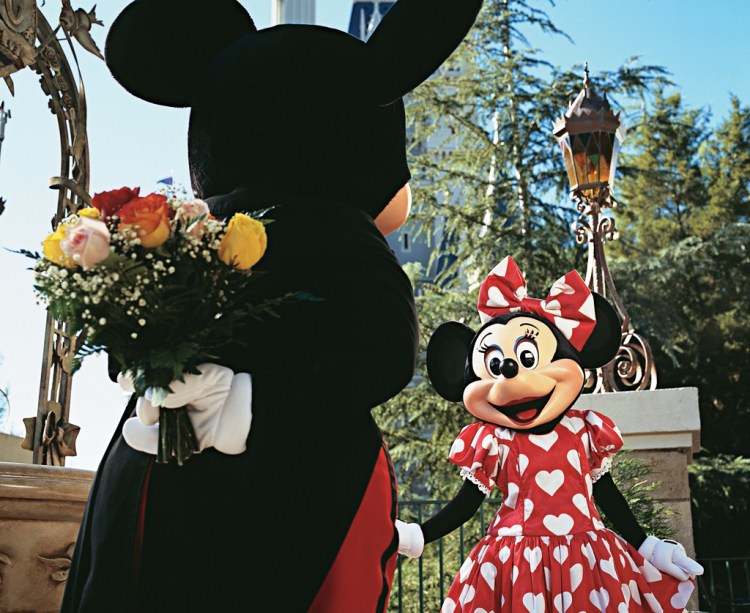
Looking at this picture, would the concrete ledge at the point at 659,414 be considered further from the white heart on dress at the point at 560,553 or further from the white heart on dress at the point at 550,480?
the white heart on dress at the point at 560,553

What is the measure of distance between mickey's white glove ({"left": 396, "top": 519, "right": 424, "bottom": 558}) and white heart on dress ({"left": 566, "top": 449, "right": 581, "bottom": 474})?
78cm

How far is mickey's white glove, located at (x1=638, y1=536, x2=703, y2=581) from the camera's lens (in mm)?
3086

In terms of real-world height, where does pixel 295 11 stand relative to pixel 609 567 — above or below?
above

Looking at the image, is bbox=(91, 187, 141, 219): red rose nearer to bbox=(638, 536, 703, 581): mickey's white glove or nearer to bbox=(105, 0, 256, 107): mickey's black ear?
bbox=(105, 0, 256, 107): mickey's black ear

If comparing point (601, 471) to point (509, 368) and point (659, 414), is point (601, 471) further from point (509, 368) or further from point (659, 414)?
point (659, 414)

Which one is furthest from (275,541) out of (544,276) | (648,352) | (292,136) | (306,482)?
(544,276)

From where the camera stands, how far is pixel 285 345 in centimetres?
181

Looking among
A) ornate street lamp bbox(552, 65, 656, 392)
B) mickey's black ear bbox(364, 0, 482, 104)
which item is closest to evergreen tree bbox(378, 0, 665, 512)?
ornate street lamp bbox(552, 65, 656, 392)

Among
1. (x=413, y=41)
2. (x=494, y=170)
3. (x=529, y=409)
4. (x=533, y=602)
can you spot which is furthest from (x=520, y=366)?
(x=494, y=170)

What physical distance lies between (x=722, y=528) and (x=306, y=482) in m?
13.2

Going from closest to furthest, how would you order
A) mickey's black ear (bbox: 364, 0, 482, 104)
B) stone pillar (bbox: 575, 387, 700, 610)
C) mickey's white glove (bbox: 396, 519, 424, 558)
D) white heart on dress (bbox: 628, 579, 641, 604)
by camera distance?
mickey's black ear (bbox: 364, 0, 482, 104), mickey's white glove (bbox: 396, 519, 424, 558), white heart on dress (bbox: 628, 579, 641, 604), stone pillar (bbox: 575, 387, 700, 610)

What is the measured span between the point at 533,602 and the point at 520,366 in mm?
881

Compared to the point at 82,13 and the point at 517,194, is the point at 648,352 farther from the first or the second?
the point at 517,194

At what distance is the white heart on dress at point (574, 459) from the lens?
10.7 feet
